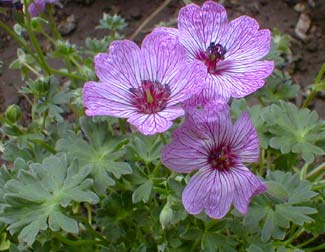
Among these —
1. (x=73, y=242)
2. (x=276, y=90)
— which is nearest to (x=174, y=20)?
(x=276, y=90)

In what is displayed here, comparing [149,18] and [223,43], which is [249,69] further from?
[149,18]

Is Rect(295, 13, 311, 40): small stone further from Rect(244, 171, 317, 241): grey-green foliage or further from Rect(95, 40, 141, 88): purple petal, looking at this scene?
Rect(95, 40, 141, 88): purple petal

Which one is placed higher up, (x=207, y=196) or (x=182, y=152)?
(x=182, y=152)


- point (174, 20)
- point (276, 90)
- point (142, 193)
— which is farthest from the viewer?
point (174, 20)

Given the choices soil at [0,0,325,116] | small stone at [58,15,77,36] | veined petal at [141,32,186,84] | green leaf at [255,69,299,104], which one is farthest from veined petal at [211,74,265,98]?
small stone at [58,15,77,36]

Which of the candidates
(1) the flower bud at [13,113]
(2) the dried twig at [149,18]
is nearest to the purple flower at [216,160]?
(1) the flower bud at [13,113]

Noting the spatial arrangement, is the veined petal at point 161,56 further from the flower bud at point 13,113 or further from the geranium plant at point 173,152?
the flower bud at point 13,113

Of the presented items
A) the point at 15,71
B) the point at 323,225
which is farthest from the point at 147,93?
the point at 15,71
